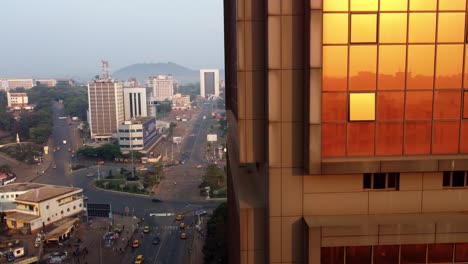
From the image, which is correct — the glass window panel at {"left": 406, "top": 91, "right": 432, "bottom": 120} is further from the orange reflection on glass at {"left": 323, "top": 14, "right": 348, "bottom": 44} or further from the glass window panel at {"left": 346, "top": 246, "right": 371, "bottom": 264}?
the glass window panel at {"left": 346, "top": 246, "right": 371, "bottom": 264}

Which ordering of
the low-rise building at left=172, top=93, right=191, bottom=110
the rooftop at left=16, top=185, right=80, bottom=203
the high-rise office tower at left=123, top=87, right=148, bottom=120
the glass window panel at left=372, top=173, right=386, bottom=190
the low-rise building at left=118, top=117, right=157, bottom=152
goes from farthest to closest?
the low-rise building at left=172, top=93, right=191, bottom=110
the high-rise office tower at left=123, top=87, right=148, bottom=120
the low-rise building at left=118, top=117, right=157, bottom=152
the rooftop at left=16, top=185, right=80, bottom=203
the glass window panel at left=372, top=173, right=386, bottom=190

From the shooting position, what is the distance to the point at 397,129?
687 cm

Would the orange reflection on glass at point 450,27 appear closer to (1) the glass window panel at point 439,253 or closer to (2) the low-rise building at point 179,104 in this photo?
(1) the glass window panel at point 439,253

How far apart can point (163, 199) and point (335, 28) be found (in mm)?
53015

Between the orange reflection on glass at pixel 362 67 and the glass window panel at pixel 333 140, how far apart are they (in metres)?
0.69

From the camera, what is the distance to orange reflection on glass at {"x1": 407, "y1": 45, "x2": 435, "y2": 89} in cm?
672

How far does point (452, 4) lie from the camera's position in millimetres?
6672

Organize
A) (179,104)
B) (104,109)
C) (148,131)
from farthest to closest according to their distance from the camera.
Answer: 1. (179,104)
2. (104,109)
3. (148,131)

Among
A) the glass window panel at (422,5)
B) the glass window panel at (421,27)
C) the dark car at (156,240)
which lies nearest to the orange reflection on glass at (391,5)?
the glass window panel at (422,5)

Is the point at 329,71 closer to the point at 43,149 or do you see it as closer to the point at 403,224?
the point at 403,224

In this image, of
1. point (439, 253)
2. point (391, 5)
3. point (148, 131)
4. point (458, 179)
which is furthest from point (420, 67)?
point (148, 131)

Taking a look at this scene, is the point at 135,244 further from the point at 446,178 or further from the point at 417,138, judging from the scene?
the point at 417,138

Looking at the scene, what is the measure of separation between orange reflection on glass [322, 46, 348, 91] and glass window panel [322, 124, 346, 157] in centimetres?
63

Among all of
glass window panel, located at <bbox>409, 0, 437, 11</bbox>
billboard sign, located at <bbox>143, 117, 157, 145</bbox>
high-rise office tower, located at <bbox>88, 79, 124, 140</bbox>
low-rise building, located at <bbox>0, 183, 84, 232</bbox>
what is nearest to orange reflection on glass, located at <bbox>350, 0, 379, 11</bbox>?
glass window panel, located at <bbox>409, 0, 437, 11</bbox>
